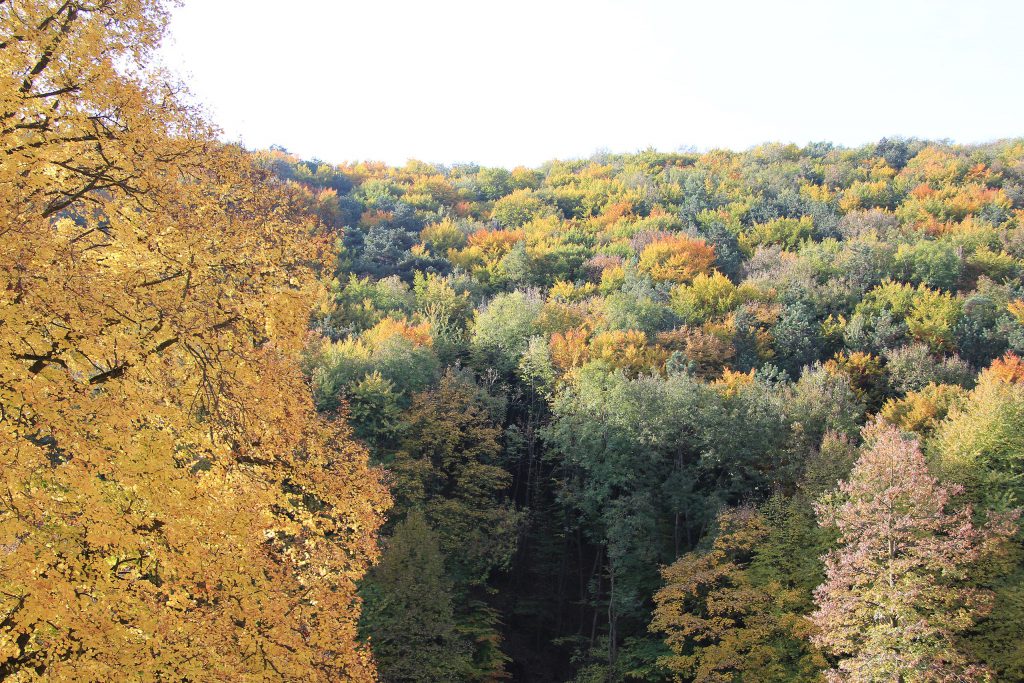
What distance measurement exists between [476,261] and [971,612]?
3747cm

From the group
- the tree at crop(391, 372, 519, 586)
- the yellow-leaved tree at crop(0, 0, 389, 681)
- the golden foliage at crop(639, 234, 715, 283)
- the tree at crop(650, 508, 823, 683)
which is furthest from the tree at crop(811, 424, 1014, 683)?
the golden foliage at crop(639, 234, 715, 283)

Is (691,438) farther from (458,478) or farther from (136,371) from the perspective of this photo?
(136,371)

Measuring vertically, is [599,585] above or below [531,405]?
below

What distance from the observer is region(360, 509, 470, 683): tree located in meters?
22.5

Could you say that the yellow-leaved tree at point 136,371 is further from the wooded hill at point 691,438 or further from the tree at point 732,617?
the tree at point 732,617

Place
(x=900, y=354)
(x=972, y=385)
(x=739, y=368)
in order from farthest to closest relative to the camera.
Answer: (x=739, y=368) < (x=900, y=354) < (x=972, y=385)

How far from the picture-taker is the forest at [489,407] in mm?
7148

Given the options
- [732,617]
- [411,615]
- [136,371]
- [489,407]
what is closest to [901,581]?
[732,617]

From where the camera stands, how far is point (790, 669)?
2323 cm

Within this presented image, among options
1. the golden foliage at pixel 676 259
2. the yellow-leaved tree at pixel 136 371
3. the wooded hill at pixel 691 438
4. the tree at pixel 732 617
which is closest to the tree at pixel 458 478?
the wooded hill at pixel 691 438

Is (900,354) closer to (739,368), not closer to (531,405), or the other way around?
(739,368)

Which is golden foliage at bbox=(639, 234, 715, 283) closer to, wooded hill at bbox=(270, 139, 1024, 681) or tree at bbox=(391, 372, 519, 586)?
wooded hill at bbox=(270, 139, 1024, 681)

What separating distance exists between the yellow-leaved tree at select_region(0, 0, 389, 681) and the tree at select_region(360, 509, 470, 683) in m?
14.2

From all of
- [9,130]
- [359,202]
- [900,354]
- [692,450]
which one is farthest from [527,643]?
[359,202]
